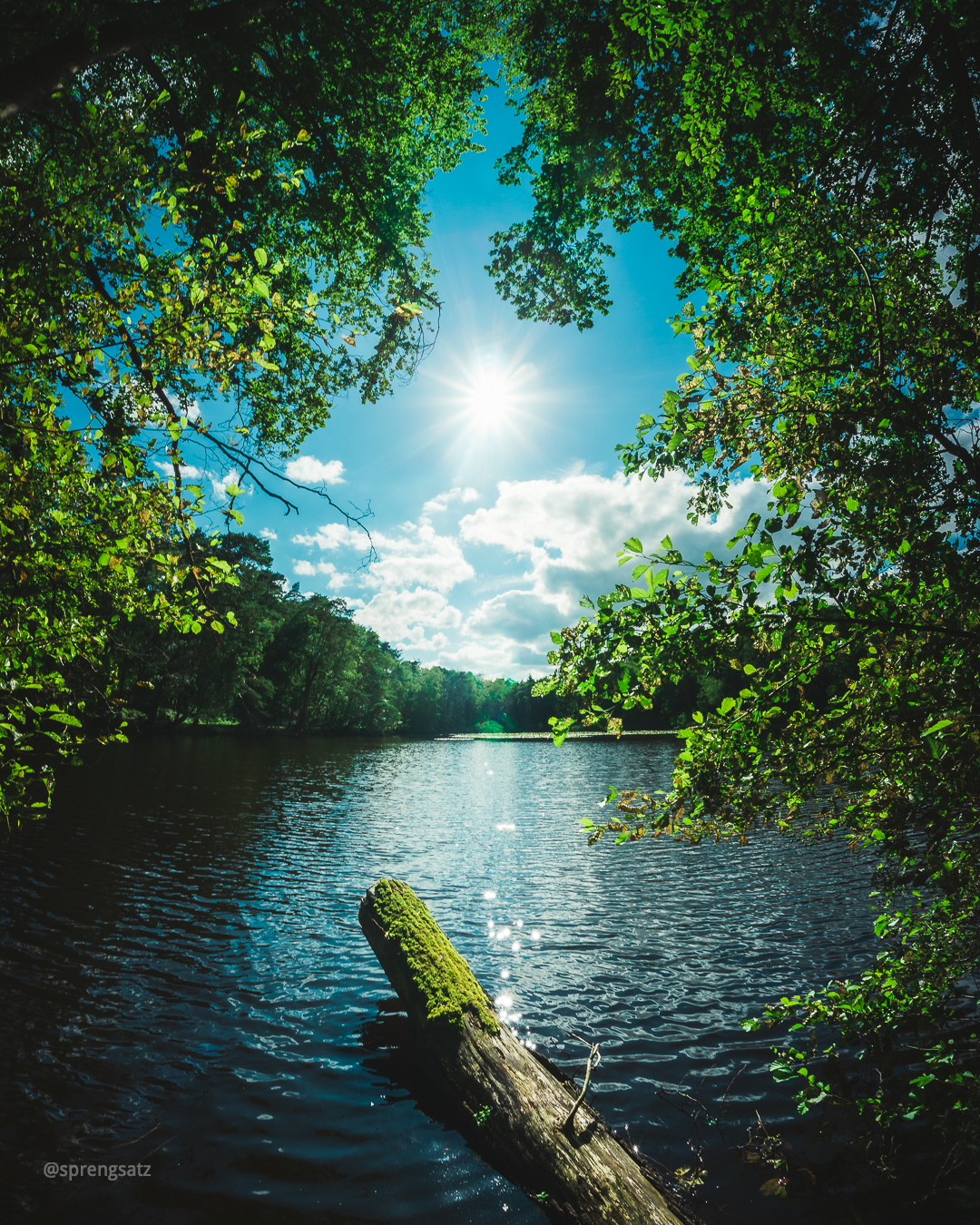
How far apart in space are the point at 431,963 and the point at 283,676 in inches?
2964

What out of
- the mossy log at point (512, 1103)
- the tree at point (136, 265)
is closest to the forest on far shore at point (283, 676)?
the tree at point (136, 265)

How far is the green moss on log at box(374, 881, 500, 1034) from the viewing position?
227 inches

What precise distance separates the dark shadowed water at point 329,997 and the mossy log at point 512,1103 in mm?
333

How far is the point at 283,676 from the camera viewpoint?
76.2 m

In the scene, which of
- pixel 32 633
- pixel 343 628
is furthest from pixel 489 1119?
pixel 343 628

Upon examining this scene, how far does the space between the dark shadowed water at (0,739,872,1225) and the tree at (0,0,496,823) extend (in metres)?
3.33

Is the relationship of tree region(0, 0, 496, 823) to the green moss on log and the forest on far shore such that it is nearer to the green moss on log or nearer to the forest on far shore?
the forest on far shore

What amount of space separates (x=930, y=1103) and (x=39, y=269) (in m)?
9.97

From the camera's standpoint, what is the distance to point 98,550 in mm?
4332

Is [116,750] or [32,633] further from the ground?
[32,633]

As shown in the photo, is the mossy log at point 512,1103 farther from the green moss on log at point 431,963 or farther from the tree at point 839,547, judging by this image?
the tree at point 839,547

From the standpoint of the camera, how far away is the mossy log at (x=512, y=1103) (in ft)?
13.4

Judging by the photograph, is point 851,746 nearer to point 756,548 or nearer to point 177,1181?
point 756,548

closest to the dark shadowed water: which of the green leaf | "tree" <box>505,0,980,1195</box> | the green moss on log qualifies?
the green moss on log
